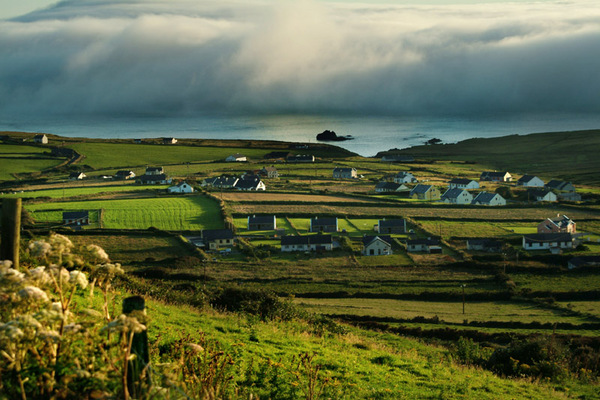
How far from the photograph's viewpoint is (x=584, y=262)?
39.6 m

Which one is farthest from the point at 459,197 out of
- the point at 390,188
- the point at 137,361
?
the point at 137,361

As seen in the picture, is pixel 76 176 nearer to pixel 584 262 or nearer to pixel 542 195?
pixel 542 195

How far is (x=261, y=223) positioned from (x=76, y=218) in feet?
52.5

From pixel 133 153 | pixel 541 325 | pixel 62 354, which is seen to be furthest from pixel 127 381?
pixel 133 153

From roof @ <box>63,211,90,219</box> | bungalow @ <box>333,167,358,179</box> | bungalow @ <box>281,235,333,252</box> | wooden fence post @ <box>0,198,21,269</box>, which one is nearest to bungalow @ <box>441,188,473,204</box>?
bungalow @ <box>333,167,358,179</box>

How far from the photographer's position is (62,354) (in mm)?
4906

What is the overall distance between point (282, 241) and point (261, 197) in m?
22.5

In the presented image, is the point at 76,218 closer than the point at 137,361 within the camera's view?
No

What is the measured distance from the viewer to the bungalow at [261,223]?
171ft

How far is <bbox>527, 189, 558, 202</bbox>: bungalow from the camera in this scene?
7294 cm

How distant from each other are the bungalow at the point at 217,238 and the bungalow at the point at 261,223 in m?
5.65

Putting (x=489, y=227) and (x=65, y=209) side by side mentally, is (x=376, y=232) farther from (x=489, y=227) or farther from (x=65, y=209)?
(x=65, y=209)

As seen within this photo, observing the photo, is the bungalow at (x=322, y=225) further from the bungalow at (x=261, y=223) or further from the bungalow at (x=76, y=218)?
the bungalow at (x=76, y=218)

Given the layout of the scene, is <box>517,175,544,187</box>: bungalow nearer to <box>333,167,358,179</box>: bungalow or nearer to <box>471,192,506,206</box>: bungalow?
<box>471,192,506,206</box>: bungalow
